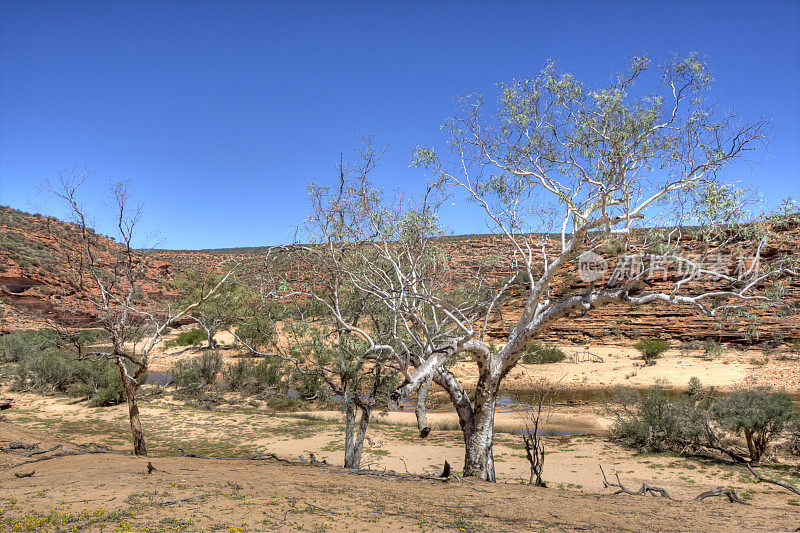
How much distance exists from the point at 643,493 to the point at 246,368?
19408 millimetres

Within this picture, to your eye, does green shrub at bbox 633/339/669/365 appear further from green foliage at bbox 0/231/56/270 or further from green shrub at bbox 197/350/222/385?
green foliage at bbox 0/231/56/270

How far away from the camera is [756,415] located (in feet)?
37.0

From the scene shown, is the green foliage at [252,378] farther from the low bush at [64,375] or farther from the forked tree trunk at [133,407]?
the forked tree trunk at [133,407]

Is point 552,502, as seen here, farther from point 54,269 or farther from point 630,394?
point 54,269

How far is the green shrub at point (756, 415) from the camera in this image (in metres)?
11.2

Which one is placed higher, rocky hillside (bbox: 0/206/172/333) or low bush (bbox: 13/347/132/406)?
rocky hillside (bbox: 0/206/172/333)

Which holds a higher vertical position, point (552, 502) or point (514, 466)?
point (552, 502)

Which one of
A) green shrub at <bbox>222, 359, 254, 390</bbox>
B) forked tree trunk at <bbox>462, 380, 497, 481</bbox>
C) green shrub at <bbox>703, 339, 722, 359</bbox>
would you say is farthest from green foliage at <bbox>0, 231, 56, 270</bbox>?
green shrub at <bbox>703, 339, 722, 359</bbox>

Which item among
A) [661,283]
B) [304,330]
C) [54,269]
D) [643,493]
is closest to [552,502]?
[643,493]

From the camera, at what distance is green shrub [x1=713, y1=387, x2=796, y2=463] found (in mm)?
11234

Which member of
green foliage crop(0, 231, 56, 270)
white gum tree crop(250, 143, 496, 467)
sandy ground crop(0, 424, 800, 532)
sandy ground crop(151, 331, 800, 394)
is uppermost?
green foliage crop(0, 231, 56, 270)

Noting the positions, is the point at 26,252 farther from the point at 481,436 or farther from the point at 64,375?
the point at 481,436

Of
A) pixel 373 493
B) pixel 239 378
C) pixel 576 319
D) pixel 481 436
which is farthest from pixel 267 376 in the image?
pixel 576 319

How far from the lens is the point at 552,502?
632cm
